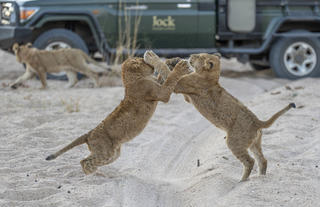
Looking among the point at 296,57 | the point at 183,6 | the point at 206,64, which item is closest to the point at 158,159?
the point at 206,64

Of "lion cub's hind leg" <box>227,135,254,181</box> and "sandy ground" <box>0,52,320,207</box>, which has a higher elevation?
"lion cub's hind leg" <box>227,135,254,181</box>

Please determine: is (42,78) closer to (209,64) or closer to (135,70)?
(135,70)

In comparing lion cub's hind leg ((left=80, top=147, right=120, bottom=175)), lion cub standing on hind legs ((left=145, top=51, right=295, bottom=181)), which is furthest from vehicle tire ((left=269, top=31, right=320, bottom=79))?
lion cub's hind leg ((left=80, top=147, right=120, bottom=175))

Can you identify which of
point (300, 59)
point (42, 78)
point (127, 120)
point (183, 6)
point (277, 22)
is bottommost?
point (42, 78)

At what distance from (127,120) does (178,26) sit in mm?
6610

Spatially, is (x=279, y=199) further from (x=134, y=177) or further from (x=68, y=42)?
(x=68, y=42)

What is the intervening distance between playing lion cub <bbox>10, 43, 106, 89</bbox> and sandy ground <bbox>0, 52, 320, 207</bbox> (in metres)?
1.10

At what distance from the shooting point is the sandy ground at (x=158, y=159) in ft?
15.3

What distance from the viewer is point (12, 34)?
36.3 feet

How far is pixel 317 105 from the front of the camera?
816 cm

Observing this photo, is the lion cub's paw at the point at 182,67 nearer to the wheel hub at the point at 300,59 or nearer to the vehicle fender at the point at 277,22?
the vehicle fender at the point at 277,22

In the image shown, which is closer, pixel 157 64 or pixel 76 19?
pixel 157 64

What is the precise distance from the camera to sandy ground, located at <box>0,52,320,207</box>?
4676 mm

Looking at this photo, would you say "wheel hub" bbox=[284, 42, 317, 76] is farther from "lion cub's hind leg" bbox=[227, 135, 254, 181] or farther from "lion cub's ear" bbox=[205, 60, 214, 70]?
"lion cub's hind leg" bbox=[227, 135, 254, 181]
